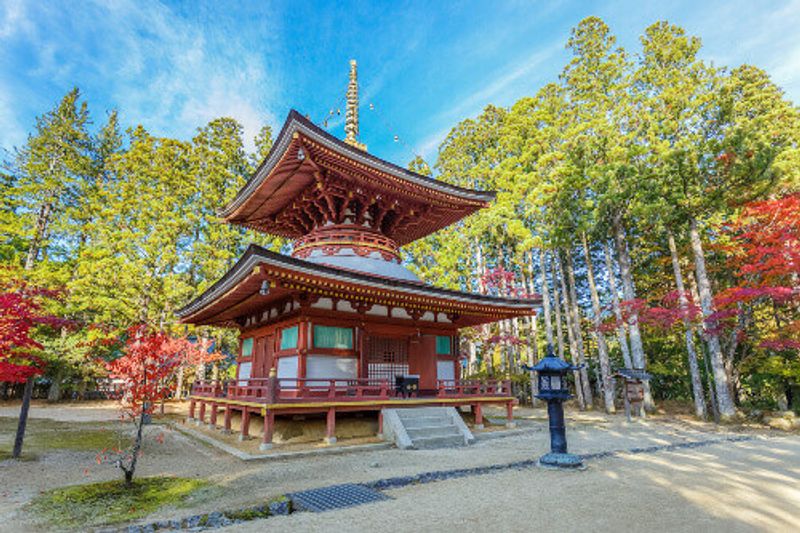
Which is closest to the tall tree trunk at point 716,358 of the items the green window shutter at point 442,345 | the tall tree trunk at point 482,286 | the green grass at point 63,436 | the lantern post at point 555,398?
the green window shutter at point 442,345

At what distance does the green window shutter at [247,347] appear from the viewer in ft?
49.9

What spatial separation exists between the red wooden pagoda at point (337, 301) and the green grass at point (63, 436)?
9.23 ft

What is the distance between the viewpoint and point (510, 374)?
23.8 meters

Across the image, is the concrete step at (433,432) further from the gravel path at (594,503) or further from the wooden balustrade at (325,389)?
the gravel path at (594,503)

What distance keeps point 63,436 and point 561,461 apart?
1457 cm

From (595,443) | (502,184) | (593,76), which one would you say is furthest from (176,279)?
(593,76)

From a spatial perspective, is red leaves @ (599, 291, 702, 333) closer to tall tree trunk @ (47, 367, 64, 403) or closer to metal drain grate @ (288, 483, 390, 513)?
metal drain grate @ (288, 483, 390, 513)

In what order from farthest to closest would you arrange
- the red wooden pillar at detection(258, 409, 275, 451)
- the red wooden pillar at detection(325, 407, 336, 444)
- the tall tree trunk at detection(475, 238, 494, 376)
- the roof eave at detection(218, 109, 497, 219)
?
the tall tree trunk at detection(475, 238, 494, 376) → the roof eave at detection(218, 109, 497, 219) → the red wooden pillar at detection(325, 407, 336, 444) → the red wooden pillar at detection(258, 409, 275, 451)

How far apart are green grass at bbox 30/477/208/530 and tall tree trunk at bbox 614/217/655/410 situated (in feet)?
59.0

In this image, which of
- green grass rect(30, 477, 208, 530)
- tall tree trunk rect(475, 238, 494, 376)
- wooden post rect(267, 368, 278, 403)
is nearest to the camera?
green grass rect(30, 477, 208, 530)

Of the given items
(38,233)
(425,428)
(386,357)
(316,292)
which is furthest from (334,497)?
(38,233)

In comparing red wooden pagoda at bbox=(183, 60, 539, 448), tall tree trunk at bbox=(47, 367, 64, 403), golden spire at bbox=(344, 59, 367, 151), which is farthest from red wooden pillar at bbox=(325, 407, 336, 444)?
tall tree trunk at bbox=(47, 367, 64, 403)

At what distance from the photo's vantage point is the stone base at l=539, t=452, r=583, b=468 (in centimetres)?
721

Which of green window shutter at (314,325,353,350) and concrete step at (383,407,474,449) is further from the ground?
green window shutter at (314,325,353,350)
